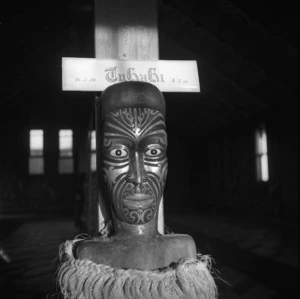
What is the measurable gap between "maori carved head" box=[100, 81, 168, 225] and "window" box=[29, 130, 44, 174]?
842 cm

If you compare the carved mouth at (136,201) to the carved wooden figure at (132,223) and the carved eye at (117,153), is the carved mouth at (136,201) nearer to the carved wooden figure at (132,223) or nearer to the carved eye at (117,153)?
the carved wooden figure at (132,223)

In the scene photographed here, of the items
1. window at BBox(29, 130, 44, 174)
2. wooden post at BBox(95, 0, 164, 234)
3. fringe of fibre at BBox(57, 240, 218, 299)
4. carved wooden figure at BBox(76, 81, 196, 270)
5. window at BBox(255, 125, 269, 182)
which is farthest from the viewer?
window at BBox(29, 130, 44, 174)

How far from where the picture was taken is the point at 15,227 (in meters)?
6.28

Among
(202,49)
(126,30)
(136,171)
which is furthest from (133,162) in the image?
(202,49)

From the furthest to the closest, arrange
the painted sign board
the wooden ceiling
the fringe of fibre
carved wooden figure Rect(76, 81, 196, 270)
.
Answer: the wooden ceiling < the painted sign board < carved wooden figure Rect(76, 81, 196, 270) < the fringe of fibre

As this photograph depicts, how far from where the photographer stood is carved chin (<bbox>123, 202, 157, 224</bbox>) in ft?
3.69

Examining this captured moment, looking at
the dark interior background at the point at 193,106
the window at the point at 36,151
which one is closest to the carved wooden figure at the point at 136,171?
the dark interior background at the point at 193,106

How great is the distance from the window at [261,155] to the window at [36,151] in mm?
5411

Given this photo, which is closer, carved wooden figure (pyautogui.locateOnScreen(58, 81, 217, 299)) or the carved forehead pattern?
carved wooden figure (pyautogui.locateOnScreen(58, 81, 217, 299))

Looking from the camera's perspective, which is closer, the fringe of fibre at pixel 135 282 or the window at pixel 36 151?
the fringe of fibre at pixel 135 282

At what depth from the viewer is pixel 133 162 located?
116cm

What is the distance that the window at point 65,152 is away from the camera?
30.4 feet

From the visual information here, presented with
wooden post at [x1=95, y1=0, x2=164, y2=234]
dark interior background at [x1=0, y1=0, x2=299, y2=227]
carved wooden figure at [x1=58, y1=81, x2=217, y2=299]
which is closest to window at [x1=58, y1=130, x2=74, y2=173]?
dark interior background at [x1=0, y1=0, x2=299, y2=227]

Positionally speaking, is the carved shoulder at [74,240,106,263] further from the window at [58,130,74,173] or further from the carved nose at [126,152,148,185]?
the window at [58,130,74,173]
